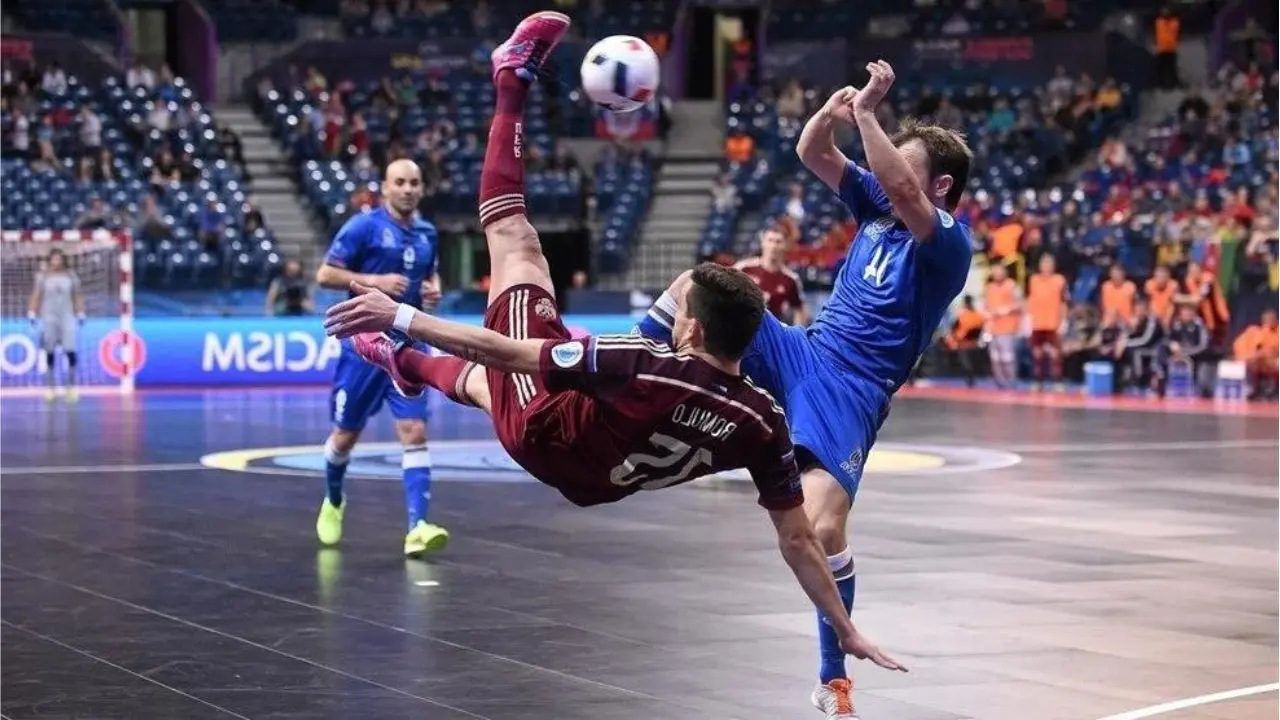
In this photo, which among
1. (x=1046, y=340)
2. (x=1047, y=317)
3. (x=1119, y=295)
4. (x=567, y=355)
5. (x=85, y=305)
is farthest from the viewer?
(x=1046, y=340)

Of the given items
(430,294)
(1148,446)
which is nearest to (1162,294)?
(1148,446)

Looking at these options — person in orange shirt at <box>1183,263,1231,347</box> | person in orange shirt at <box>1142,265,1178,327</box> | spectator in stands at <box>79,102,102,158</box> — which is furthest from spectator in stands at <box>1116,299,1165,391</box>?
spectator in stands at <box>79,102,102,158</box>

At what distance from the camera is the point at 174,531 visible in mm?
Answer: 12922

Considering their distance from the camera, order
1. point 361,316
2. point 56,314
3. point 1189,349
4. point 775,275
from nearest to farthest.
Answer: point 361,316 < point 775,275 < point 56,314 < point 1189,349

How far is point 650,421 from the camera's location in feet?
22.0

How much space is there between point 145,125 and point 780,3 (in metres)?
14.2

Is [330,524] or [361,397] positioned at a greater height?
[361,397]

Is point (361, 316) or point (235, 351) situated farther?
point (235, 351)

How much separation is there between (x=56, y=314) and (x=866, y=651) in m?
20.8

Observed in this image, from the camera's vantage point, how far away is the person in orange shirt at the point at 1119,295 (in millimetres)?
27453

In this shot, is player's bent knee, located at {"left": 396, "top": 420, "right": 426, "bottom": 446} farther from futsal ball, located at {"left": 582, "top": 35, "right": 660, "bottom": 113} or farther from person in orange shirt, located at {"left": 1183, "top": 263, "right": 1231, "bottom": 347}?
person in orange shirt, located at {"left": 1183, "top": 263, "right": 1231, "bottom": 347}

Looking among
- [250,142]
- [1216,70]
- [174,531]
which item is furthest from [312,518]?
[1216,70]

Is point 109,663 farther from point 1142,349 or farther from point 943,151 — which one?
point 1142,349

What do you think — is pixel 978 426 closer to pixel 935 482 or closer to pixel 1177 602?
pixel 935 482
